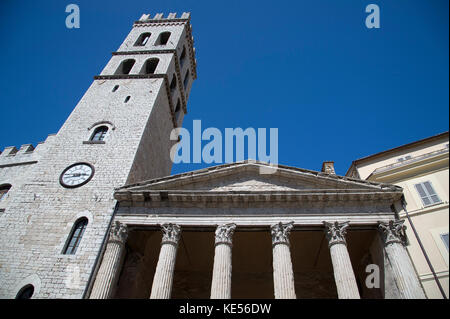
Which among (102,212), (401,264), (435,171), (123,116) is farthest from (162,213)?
(435,171)

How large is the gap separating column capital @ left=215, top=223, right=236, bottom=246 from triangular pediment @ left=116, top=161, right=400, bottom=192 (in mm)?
1658

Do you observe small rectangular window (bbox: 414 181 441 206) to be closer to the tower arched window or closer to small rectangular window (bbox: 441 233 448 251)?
small rectangular window (bbox: 441 233 448 251)

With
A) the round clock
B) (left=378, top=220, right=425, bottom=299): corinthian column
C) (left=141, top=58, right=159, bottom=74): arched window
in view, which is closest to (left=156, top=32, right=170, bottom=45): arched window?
(left=141, top=58, right=159, bottom=74): arched window

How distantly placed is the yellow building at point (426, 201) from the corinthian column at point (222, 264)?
659 cm

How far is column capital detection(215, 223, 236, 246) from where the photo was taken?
480 inches

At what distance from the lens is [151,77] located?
69.1 ft

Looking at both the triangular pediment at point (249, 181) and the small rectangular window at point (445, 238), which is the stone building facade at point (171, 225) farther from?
the small rectangular window at point (445, 238)

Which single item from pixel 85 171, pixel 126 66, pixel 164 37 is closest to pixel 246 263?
pixel 85 171

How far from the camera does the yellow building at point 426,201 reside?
1032 centimetres

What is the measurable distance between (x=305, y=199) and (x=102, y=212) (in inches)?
338

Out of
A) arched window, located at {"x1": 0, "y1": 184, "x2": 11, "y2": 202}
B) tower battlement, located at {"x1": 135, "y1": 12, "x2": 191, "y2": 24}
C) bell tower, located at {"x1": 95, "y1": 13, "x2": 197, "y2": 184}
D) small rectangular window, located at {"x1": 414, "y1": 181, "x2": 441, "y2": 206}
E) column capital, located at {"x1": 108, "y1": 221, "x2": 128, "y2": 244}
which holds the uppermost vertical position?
tower battlement, located at {"x1": 135, "y1": 12, "x2": 191, "y2": 24}

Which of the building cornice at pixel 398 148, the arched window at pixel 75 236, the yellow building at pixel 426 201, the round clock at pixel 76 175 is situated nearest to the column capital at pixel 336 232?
the yellow building at pixel 426 201

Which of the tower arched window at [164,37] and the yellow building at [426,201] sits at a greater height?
the tower arched window at [164,37]

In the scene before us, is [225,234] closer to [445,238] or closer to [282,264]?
[282,264]
